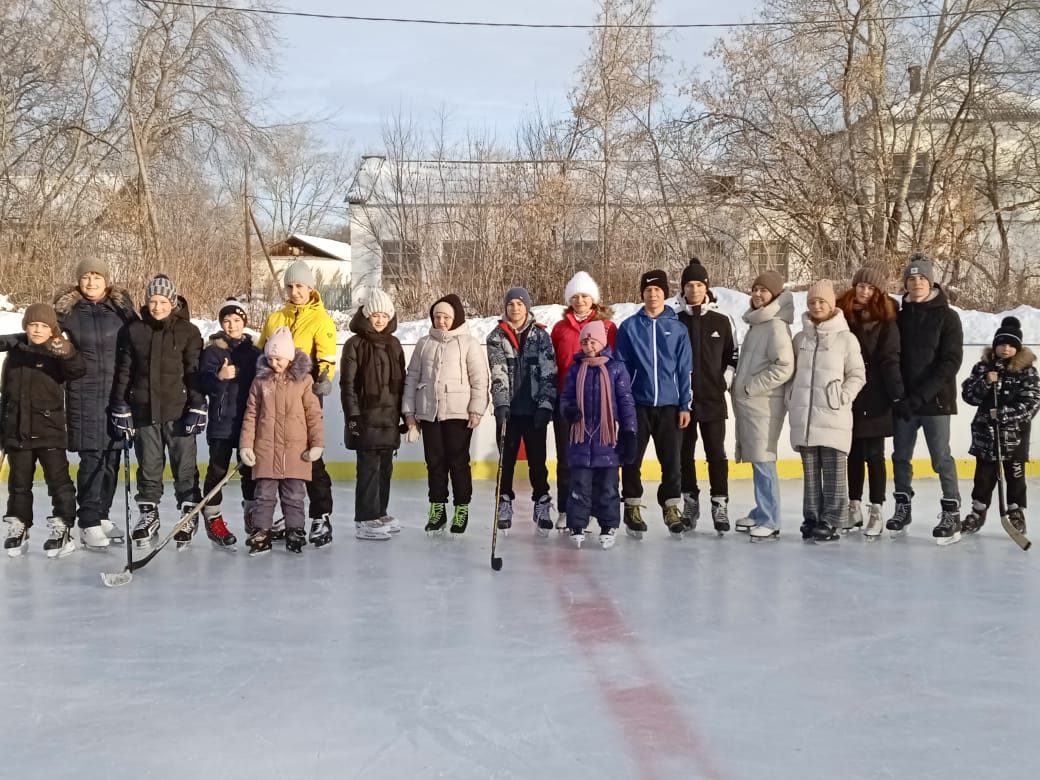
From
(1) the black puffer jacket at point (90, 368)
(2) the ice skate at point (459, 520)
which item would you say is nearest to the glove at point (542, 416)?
(2) the ice skate at point (459, 520)

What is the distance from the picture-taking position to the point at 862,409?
4.59 meters

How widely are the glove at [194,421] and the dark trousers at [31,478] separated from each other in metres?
0.55

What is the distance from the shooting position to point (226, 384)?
438 centimetres

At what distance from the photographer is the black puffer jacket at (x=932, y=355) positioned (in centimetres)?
444

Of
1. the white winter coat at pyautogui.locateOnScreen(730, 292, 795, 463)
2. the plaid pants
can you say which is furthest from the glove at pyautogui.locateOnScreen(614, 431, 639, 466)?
the plaid pants

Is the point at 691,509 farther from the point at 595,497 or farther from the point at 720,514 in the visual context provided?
the point at 595,497

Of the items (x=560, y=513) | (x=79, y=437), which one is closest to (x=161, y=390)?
(x=79, y=437)

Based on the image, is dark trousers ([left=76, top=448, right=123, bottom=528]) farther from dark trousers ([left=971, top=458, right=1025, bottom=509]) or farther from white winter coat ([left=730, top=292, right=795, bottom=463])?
dark trousers ([left=971, top=458, right=1025, bottom=509])

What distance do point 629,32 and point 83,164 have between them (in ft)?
29.2

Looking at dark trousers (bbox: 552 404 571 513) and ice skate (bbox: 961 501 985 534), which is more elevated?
dark trousers (bbox: 552 404 571 513)

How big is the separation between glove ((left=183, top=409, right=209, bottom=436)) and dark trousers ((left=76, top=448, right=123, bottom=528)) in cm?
33

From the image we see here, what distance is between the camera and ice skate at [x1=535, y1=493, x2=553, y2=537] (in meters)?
4.84

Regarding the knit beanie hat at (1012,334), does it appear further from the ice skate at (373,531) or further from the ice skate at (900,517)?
the ice skate at (373,531)

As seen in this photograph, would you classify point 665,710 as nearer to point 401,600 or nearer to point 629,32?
point 401,600
